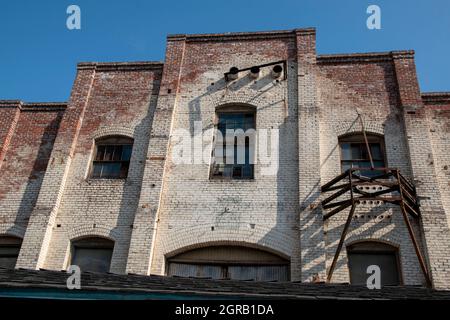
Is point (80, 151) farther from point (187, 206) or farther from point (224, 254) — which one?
point (224, 254)

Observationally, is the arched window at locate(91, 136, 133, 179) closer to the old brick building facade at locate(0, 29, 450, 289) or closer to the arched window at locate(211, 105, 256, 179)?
the old brick building facade at locate(0, 29, 450, 289)

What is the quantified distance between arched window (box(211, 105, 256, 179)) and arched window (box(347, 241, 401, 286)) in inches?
121

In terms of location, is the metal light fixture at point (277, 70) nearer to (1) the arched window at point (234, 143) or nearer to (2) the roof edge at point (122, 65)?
(1) the arched window at point (234, 143)

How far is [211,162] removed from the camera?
11.9m

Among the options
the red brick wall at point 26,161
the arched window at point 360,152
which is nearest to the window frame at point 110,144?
the red brick wall at point 26,161

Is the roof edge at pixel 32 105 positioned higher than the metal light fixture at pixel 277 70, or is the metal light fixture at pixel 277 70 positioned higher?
the metal light fixture at pixel 277 70

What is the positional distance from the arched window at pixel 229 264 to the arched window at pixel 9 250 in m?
4.08

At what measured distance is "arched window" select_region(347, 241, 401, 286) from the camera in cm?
1012

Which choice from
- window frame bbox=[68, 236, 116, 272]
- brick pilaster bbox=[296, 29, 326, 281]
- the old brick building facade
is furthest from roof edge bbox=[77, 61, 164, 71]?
window frame bbox=[68, 236, 116, 272]

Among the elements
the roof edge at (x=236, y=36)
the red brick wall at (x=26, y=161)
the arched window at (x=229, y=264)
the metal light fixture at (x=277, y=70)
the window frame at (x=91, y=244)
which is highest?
the roof edge at (x=236, y=36)

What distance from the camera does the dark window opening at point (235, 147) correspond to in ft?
38.5
